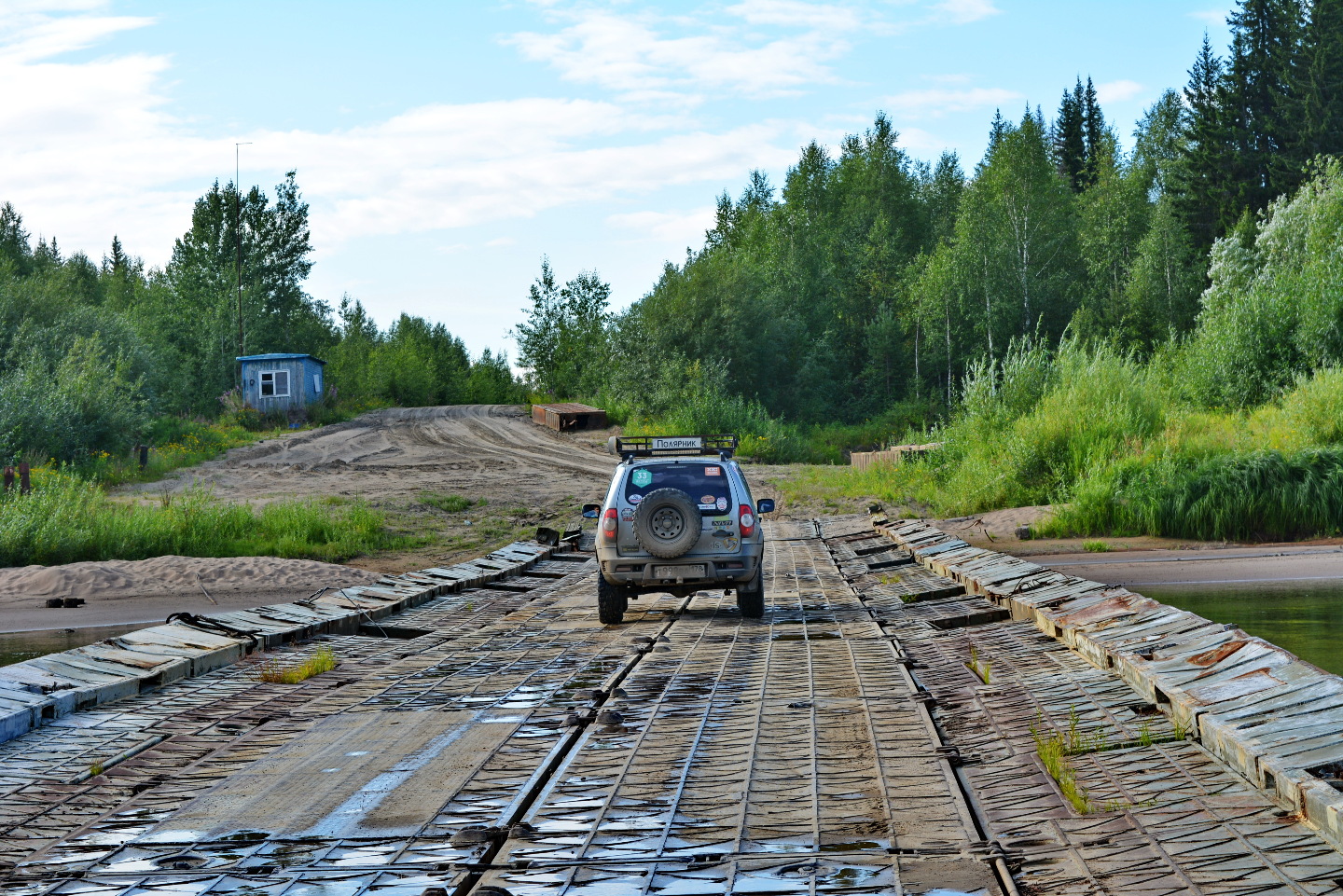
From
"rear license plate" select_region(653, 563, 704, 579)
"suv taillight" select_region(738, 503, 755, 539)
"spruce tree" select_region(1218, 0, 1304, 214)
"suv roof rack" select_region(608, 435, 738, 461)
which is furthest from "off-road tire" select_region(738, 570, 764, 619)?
"spruce tree" select_region(1218, 0, 1304, 214)

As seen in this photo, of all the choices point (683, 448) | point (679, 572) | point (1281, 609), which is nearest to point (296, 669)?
point (679, 572)

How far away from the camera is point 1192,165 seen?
65.2 metres

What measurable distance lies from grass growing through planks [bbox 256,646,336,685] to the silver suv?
3548 millimetres

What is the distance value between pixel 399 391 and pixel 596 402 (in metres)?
26.9

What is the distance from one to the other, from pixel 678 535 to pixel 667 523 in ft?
0.64

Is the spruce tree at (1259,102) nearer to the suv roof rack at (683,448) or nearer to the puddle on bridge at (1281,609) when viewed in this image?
the puddle on bridge at (1281,609)

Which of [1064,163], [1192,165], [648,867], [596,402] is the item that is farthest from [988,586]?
[1064,163]

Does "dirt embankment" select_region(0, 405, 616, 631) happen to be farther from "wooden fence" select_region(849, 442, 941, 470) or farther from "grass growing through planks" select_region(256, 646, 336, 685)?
"wooden fence" select_region(849, 442, 941, 470)

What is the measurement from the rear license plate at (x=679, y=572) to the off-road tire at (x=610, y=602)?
65 cm

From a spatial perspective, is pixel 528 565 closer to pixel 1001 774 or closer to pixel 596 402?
pixel 1001 774

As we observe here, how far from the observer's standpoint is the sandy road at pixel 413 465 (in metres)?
36.9

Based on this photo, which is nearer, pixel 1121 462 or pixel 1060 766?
pixel 1060 766

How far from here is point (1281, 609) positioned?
1591 centimetres

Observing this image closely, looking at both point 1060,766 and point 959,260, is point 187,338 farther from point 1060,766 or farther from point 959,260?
point 1060,766
